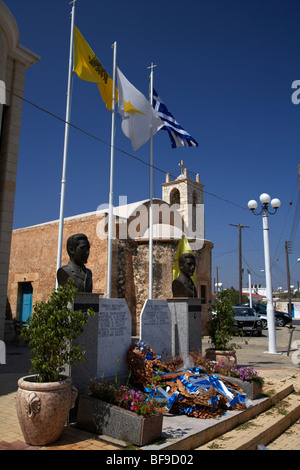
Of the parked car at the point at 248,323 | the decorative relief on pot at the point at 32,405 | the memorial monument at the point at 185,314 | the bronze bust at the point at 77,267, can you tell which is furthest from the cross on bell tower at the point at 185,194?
the decorative relief on pot at the point at 32,405

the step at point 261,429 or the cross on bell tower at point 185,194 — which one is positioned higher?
the cross on bell tower at point 185,194

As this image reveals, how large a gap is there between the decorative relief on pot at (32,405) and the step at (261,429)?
1955 mm

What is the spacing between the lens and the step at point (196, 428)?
13.0ft

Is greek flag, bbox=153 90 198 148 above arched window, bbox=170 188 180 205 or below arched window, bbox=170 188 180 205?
below

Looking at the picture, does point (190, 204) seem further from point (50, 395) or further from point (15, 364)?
point (50, 395)

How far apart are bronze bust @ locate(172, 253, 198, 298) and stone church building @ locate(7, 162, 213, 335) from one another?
25.0 ft

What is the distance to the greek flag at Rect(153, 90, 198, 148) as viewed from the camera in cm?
1152

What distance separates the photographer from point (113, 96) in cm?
988

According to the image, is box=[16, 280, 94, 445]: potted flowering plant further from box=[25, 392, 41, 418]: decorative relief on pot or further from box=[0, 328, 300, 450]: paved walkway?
box=[0, 328, 300, 450]: paved walkway

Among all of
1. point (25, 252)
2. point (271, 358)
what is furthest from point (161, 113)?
point (25, 252)

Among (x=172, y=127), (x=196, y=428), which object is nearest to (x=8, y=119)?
(x=172, y=127)

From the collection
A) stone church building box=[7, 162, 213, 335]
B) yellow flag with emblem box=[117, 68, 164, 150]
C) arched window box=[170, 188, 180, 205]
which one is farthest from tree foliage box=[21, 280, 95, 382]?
arched window box=[170, 188, 180, 205]

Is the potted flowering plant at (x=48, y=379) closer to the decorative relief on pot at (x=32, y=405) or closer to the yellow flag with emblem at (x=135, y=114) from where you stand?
the decorative relief on pot at (x=32, y=405)

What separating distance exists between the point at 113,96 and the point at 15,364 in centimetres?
759
